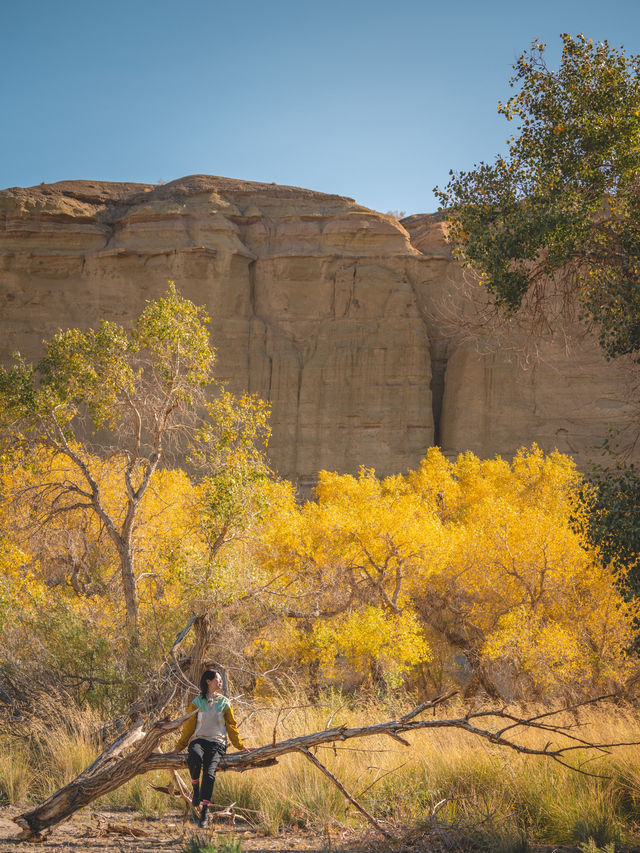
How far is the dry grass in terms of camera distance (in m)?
6.45

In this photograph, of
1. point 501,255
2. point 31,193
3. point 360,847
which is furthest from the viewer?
point 31,193

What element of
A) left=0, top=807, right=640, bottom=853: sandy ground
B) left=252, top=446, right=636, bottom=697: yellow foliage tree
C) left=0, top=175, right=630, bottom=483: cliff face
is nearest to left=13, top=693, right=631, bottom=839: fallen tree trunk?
left=0, top=807, right=640, bottom=853: sandy ground

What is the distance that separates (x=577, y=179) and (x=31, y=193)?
50153 mm

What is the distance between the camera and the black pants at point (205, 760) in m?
6.01

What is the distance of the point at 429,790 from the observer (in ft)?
23.1

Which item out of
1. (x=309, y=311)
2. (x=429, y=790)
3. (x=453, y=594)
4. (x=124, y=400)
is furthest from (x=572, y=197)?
(x=309, y=311)

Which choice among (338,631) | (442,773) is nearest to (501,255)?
(442,773)

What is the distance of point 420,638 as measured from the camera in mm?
15461

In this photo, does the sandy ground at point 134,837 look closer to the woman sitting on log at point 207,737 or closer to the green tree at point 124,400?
the woman sitting on log at point 207,737

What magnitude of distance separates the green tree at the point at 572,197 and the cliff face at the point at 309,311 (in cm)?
3822

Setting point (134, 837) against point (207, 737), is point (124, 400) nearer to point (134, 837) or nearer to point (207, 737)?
point (134, 837)

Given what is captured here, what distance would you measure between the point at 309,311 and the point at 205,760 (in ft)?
153

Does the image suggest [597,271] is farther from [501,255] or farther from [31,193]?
[31,193]

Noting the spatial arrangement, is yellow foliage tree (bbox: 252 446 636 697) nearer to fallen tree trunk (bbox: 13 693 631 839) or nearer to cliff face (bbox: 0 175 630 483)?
fallen tree trunk (bbox: 13 693 631 839)
